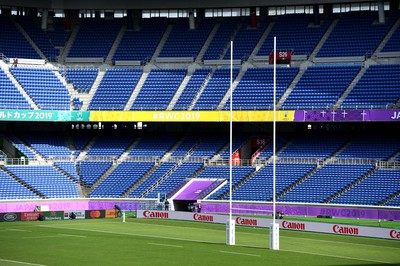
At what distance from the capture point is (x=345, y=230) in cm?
5250

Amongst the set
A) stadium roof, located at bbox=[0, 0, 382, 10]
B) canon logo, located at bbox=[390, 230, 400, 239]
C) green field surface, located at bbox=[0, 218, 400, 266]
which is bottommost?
green field surface, located at bbox=[0, 218, 400, 266]

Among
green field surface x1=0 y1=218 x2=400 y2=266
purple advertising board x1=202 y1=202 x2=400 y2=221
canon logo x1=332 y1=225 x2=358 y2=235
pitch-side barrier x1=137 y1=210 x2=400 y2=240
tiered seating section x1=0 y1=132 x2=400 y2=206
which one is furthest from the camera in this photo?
tiered seating section x1=0 y1=132 x2=400 y2=206

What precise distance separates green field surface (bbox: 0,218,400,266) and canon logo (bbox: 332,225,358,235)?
0.78 m

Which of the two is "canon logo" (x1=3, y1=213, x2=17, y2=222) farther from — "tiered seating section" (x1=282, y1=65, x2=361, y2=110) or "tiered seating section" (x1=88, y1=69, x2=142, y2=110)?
"tiered seating section" (x1=282, y1=65, x2=361, y2=110)

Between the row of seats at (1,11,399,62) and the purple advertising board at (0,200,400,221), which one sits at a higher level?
the row of seats at (1,11,399,62)

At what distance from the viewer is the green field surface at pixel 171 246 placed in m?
38.4

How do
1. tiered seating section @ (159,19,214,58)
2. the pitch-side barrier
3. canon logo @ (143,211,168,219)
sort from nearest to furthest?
1. the pitch-side barrier
2. canon logo @ (143,211,168,219)
3. tiered seating section @ (159,19,214,58)

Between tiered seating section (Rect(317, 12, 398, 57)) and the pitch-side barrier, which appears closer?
the pitch-side barrier

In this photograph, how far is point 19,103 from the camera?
248ft

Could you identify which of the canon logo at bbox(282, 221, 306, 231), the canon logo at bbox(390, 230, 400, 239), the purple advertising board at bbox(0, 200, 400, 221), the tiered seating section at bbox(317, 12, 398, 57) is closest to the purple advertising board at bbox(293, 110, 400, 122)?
the tiered seating section at bbox(317, 12, 398, 57)

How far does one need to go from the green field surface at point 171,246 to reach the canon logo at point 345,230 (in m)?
0.78

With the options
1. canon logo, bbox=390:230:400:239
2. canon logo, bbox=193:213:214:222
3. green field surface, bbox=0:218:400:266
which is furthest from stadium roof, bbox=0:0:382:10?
canon logo, bbox=390:230:400:239

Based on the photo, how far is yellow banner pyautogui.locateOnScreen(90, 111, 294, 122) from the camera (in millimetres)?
73125

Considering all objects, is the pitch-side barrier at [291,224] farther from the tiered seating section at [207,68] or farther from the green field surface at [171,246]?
the tiered seating section at [207,68]
